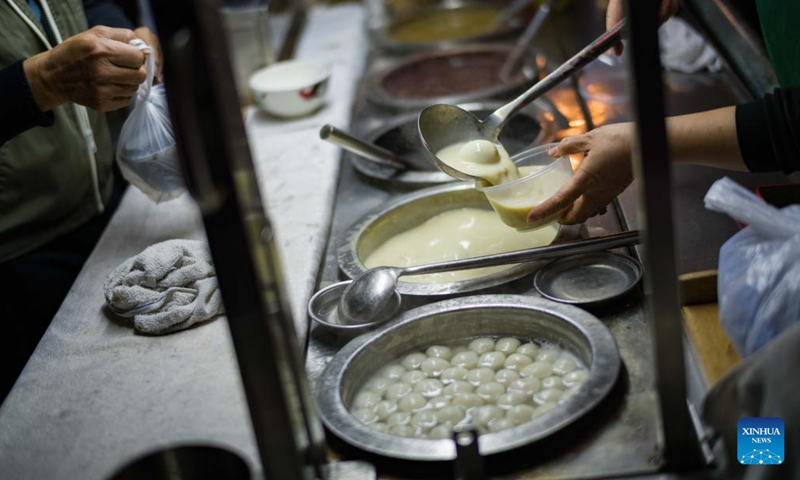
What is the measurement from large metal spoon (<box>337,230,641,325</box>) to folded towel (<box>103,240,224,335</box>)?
38 cm

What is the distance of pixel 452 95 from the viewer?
3.46 metres

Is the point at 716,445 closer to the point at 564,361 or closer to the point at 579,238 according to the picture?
the point at 564,361

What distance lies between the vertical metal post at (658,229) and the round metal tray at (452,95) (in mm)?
1987

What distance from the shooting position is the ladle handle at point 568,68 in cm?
206

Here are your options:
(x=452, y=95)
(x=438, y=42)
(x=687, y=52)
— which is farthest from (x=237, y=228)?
(x=438, y=42)

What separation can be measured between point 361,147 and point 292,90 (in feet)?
2.64

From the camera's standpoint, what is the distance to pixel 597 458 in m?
1.45

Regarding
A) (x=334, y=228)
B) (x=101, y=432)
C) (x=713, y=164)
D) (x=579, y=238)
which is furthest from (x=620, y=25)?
(x=101, y=432)

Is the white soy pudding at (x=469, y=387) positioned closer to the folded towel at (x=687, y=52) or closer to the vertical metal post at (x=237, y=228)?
the vertical metal post at (x=237, y=228)

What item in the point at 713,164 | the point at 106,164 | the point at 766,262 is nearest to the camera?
the point at 766,262

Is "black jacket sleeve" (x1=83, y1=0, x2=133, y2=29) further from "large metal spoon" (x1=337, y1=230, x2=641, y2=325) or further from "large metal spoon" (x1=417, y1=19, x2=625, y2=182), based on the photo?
"large metal spoon" (x1=337, y1=230, x2=641, y2=325)

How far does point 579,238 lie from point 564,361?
529 mm

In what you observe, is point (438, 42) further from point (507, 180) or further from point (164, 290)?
point (164, 290)

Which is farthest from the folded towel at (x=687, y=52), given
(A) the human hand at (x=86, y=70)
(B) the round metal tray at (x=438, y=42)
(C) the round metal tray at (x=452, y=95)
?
(A) the human hand at (x=86, y=70)
